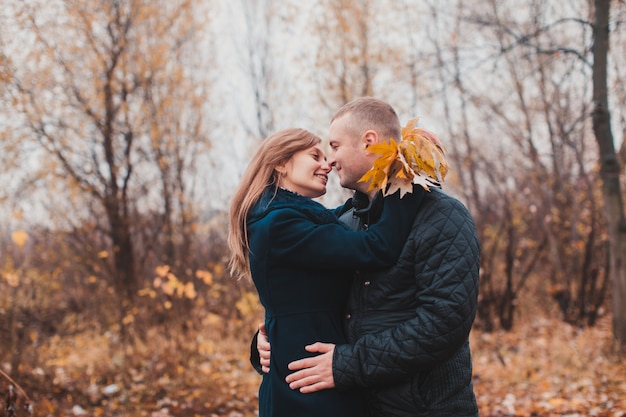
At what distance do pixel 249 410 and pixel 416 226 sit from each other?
448cm

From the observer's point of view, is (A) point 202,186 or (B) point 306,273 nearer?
(B) point 306,273

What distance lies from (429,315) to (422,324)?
0.14ft

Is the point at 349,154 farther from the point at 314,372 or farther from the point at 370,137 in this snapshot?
the point at 314,372

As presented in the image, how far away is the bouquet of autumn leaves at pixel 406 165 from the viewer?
2107mm

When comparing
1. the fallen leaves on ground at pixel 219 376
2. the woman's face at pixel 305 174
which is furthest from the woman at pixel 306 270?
the fallen leaves on ground at pixel 219 376

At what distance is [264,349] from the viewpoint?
2.37 meters

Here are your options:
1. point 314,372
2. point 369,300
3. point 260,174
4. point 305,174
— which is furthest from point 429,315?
point 260,174

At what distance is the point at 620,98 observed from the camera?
8477mm

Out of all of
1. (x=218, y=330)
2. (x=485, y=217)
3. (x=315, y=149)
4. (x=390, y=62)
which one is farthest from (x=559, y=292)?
(x=315, y=149)

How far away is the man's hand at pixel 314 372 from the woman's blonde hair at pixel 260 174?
0.55 meters

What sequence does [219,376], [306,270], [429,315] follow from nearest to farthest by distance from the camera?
[429,315] → [306,270] → [219,376]

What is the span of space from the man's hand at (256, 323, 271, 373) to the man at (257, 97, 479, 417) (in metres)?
0.23

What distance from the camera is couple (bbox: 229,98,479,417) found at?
203cm

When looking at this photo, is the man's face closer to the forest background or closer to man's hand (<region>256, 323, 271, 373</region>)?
man's hand (<region>256, 323, 271, 373</region>)
